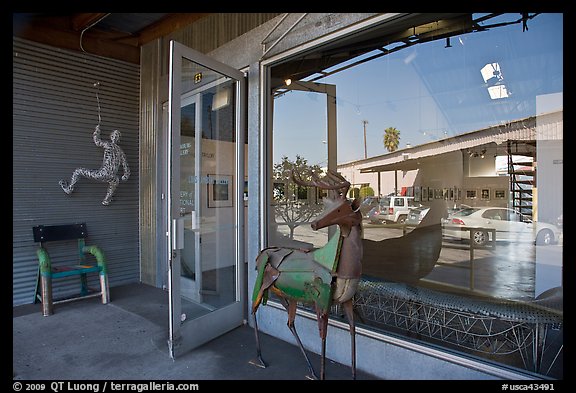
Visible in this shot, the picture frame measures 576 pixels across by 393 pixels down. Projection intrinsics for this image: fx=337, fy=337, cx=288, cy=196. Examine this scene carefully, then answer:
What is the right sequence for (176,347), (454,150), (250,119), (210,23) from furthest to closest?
1. (454,150)
2. (210,23)
3. (250,119)
4. (176,347)

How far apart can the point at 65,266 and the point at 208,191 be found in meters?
2.63

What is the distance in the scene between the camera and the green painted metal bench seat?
155 inches

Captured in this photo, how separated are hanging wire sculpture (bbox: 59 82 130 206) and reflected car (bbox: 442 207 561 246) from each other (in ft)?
15.9

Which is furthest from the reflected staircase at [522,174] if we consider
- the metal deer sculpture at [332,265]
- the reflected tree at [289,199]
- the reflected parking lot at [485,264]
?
the metal deer sculpture at [332,265]

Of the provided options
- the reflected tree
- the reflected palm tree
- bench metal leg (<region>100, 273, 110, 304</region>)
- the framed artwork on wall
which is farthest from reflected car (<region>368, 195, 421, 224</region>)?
bench metal leg (<region>100, 273, 110, 304</region>)

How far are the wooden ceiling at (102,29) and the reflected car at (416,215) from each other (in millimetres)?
4018

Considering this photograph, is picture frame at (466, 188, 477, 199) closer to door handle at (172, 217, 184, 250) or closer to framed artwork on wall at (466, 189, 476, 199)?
framed artwork on wall at (466, 189, 476, 199)

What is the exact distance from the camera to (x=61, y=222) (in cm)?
460

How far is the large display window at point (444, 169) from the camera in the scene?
8.71 feet

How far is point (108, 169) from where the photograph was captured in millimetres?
4734

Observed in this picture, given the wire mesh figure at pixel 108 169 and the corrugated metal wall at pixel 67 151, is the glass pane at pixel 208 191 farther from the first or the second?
the corrugated metal wall at pixel 67 151
